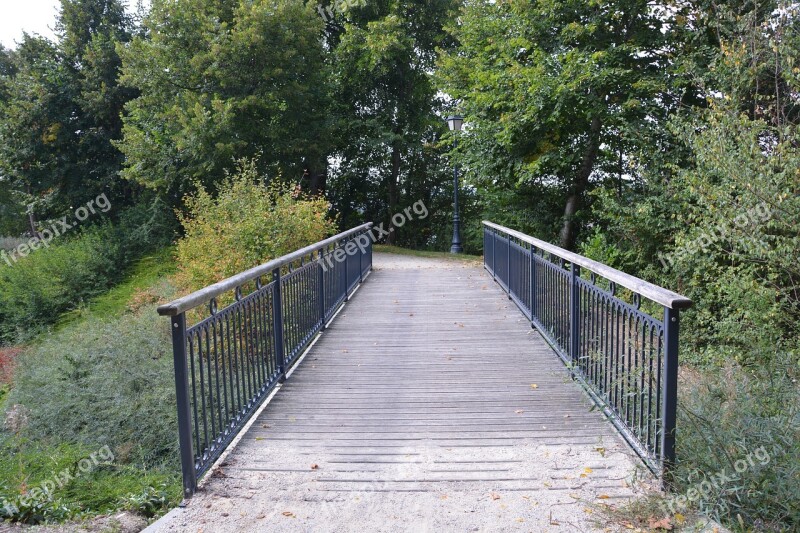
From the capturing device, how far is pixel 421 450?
3914mm

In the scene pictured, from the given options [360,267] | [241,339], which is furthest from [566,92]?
[241,339]

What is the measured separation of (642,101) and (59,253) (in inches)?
699

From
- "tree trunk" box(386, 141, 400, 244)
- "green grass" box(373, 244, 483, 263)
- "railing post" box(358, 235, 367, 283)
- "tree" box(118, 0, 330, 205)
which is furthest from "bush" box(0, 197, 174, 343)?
"railing post" box(358, 235, 367, 283)

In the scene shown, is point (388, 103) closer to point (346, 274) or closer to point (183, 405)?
point (346, 274)

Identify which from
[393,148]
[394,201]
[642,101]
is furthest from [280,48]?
[642,101]

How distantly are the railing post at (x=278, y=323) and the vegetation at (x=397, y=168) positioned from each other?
1285 mm

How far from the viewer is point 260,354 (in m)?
4.94

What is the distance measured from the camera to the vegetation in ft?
21.8

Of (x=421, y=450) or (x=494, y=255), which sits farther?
(x=494, y=255)

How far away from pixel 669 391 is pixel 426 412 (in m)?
1.97

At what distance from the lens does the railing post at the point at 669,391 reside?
10.1ft

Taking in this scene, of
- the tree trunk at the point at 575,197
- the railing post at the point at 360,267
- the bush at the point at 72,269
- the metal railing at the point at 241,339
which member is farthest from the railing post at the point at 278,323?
the bush at the point at 72,269

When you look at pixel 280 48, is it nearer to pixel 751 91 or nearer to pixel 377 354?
pixel 751 91

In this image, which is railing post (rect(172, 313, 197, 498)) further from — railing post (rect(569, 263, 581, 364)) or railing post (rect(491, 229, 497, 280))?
railing post (rect(491, 229, 497, 280))
